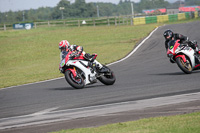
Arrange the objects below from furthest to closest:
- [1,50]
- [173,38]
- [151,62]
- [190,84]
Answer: [1,50]
[151,62]
[173,38]
[190,84]

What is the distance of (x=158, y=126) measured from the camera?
639 centimetres

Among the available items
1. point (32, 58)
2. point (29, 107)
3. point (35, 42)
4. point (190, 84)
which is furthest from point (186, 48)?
point (35, 42)

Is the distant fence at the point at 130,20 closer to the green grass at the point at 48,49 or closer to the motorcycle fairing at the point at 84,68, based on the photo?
the green grass at the point at 48,49

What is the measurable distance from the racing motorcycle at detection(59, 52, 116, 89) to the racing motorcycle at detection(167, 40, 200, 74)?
7.52 ft

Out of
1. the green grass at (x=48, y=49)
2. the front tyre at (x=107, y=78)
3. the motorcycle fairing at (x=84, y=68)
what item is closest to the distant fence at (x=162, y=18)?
the green grass at (x=48, y=49)

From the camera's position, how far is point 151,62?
2038 centimetres

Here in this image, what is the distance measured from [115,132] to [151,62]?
1429 centimetres

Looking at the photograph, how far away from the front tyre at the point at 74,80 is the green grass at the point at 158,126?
5.59 metres

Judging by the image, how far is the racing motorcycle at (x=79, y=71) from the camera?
12.4 m

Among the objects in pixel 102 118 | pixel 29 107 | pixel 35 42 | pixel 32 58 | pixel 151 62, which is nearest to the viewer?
pixel 102 118

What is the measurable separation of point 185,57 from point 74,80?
371 cm

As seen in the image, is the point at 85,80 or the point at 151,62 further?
the point at 151,62

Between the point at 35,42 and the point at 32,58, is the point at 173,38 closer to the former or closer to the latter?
the point at 32,58

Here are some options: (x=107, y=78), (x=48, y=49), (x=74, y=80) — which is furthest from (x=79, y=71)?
(x=48, y=49)
